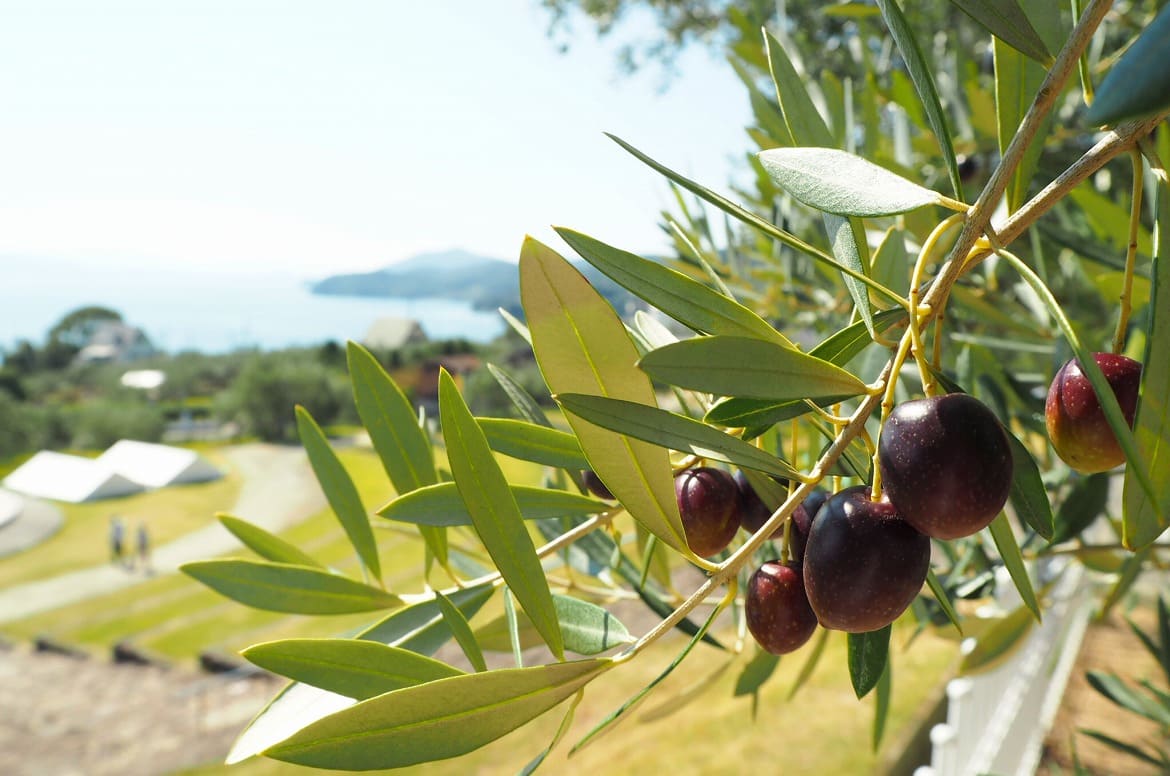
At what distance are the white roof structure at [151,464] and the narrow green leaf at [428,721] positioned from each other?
76.0 feet

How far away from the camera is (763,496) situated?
38 cm

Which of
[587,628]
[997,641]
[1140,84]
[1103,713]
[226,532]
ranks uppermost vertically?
[1140,84]

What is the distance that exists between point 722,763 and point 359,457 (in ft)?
72.7

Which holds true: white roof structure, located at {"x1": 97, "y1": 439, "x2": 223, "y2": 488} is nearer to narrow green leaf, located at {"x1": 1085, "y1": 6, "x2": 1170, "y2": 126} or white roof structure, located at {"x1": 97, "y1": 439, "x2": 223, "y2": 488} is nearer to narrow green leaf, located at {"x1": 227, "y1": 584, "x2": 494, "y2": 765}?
narrow green leaf, located at {"x1": 227, "y1": 584, "x2": 494, "y2": 765}

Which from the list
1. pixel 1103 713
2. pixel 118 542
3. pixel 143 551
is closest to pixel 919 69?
pixel 1103 713

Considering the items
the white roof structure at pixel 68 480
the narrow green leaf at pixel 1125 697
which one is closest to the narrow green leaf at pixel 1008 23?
the narrow green leaf at pixel 1125 697

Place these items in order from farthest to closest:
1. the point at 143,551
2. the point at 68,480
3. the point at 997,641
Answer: the point at 68,480
the point at 143,551
the point at 997,641

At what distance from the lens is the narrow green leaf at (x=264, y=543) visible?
0.53 meters

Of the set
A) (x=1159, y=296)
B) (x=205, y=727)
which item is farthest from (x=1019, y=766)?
(x=205, y=727)

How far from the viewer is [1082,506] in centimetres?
71

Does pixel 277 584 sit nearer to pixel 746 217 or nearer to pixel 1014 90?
pixel 746 217

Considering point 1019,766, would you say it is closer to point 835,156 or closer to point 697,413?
point 697,413

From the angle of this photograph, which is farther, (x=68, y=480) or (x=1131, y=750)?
(x=68, y=480)

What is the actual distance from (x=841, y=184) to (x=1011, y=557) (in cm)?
15
